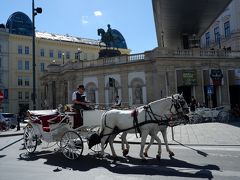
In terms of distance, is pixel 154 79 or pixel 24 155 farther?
pixel 154 79

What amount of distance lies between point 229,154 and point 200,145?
2524mm

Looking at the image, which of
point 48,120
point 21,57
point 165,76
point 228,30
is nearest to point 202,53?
point 165,76

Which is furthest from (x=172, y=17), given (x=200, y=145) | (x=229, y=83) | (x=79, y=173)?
(x=79, y=173)

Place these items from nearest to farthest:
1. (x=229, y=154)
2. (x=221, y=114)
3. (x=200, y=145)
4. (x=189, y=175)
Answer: (x=189, y=175), (x=229, y=154), (x=200, y=145), (x=221, y=114)

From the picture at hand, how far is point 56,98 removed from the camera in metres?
40.4

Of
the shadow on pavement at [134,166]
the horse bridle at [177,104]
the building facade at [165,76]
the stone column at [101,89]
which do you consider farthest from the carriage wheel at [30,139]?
the stone column at [101,89]

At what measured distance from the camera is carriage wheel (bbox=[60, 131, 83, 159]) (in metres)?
10.1

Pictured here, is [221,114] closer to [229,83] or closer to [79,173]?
[229,83]

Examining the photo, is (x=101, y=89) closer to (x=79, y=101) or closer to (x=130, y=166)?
(x=79, y=101)

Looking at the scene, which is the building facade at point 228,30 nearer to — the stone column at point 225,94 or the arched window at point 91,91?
the stone column at point 225,94

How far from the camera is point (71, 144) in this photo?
1014cm

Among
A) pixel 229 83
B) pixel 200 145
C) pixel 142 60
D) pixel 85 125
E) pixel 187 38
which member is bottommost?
pixel 200 145

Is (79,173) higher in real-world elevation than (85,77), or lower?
lower

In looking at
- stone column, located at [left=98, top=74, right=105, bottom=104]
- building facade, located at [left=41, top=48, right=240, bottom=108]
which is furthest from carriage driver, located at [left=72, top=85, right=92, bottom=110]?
stone column, located at [left=98, top=74, right=105, bottom=104]
